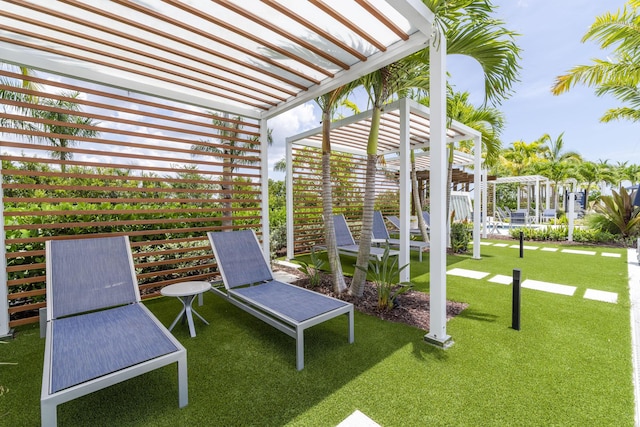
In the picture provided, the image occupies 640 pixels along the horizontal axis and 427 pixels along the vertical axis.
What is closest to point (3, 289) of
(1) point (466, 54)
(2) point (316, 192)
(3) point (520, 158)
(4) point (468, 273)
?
(2) point (316, 192)

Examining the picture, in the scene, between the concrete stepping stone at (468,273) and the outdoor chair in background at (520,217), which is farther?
the outdoor chair in background at (520,217)

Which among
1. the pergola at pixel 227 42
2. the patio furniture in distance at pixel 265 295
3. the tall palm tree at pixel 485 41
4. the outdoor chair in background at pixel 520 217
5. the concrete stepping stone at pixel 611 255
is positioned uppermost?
the tall palm tree at pixel 485 41

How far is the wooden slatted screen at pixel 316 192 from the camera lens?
29.6 ft

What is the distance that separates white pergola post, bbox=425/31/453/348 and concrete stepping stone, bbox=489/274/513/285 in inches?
126

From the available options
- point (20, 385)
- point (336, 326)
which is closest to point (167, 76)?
point (20, 385)

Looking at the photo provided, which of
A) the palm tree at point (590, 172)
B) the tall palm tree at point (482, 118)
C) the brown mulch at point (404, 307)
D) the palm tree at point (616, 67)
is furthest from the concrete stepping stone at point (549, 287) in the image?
the palm tree at point (590, 172)

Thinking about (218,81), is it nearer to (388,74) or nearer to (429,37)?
(388,74)

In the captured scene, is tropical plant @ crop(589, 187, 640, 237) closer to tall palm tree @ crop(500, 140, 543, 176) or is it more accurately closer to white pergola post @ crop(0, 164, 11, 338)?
white pergola post @ crop(0, 164, 11, 338)

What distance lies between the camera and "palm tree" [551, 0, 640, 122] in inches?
244

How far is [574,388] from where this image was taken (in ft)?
8.29

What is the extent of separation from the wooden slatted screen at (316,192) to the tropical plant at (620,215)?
9756mm

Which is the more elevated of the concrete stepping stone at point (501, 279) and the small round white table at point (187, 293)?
the small round white table at point (187, 293)

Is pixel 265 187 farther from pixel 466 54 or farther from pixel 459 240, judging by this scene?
pixel 459 240

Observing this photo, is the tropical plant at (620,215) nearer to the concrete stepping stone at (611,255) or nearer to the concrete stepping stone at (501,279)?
the concrete stepping stone at (611,255)
